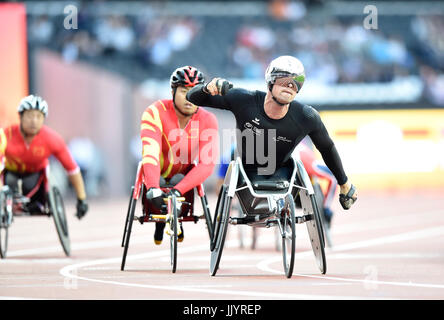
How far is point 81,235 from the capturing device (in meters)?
15.1

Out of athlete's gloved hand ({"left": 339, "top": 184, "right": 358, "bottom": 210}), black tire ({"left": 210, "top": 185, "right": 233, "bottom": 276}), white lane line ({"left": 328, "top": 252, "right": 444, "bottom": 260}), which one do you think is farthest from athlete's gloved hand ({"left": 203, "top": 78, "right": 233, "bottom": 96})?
white lane line ({"left": 328, "top": 252, "right": 444, "bottom": 260})

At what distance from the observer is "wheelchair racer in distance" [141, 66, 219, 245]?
9.28 m

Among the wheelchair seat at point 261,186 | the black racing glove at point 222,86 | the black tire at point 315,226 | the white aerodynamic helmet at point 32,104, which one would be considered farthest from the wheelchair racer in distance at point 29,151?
the black tire at point 315,226

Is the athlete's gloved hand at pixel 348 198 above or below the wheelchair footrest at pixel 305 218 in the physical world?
above

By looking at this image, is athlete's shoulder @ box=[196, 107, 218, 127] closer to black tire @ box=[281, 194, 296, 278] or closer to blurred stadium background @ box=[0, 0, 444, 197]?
black tire @ box=[281, 194, 296, 278]

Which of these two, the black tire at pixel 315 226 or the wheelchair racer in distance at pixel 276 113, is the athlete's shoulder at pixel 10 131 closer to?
the wheelchair racer in distance at pixel 276 113

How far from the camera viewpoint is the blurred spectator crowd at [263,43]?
31.4 m

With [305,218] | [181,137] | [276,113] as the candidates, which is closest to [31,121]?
[181,137]

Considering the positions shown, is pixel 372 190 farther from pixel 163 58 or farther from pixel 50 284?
pixel 50 284

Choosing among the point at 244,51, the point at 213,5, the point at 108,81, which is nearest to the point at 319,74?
the point at 244,51

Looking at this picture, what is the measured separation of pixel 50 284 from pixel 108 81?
2073 cm

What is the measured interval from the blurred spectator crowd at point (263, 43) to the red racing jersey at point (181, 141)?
21276 millimetres

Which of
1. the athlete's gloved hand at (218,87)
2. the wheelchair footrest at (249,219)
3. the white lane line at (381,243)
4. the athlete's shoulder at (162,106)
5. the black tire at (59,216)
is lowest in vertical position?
the white lane line at (381,243)

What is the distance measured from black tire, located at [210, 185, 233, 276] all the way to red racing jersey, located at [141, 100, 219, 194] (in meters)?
0.82
